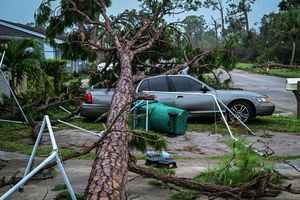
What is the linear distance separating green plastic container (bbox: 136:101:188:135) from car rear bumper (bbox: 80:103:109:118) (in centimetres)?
198

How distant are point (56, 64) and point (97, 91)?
14.5 feet

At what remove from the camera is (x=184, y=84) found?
1398 cm

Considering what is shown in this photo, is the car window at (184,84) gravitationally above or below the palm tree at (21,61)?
below

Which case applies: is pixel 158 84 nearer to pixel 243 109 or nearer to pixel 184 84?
pixel 184 84

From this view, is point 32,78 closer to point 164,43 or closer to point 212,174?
point 164,43

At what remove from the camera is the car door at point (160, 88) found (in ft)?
44.9

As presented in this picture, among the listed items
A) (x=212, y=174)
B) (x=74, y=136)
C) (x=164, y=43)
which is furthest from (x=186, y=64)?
(x=212, y=174)

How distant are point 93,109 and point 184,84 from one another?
2.62 meters

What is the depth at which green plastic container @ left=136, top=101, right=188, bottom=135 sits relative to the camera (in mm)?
11664

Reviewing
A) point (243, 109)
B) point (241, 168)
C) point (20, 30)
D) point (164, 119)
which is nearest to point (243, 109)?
point (243, 109)

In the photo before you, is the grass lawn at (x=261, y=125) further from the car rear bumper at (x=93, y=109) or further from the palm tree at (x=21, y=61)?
the palm tree at (x=21, y=61)

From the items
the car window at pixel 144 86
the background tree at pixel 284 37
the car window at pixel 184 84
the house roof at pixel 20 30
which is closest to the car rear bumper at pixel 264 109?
the car window at pixel 184 84

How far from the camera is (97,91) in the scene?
13.9 m

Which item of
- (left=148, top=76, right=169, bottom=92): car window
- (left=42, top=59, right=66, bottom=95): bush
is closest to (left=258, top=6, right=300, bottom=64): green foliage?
(left=42, top=59, right=66, bottom=95): bush
